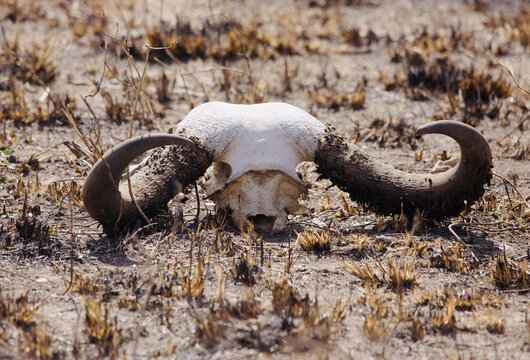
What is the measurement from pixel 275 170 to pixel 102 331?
167 cm

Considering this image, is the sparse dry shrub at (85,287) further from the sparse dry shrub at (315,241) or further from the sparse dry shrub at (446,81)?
the sparse dry shrub at (446,81)

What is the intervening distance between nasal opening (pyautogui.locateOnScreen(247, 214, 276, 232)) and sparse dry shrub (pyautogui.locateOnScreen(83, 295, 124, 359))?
4.89 feet

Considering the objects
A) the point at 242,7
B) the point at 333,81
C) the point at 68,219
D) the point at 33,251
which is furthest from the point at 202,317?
the point at 242,7

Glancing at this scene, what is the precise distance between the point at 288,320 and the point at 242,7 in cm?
885

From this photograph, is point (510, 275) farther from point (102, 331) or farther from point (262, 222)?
point (102, 331)

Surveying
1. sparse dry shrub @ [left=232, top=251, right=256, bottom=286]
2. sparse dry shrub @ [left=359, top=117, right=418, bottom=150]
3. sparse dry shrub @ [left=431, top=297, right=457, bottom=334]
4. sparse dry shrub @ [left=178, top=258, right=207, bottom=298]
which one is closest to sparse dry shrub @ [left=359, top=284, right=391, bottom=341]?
sparse dry shrub @ [left=431, top=297, right=457, bottom=334]

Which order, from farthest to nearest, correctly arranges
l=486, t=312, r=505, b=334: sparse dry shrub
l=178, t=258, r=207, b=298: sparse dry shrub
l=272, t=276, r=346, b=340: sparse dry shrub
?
→ l=178, t=258, r=207, b=298: sparse dry shrub, l=486, t=312, r=505, b=334: sparse dry shrub, l=272, t=276, r=346, b=340: sparse dry shrub

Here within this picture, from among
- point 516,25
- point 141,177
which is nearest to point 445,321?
point 141,177

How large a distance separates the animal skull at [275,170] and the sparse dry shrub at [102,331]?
94cm

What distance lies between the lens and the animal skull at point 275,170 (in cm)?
452

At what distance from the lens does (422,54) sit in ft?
30.0

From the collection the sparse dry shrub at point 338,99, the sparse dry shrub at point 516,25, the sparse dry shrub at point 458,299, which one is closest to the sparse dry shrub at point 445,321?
the sparse dry shrub at point 458,299

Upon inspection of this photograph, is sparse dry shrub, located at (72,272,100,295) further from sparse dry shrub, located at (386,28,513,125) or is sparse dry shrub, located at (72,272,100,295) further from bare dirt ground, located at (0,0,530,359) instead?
sparse dry shrub, located at (386,28,513,125)

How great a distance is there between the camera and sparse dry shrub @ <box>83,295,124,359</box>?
11.1 ft
